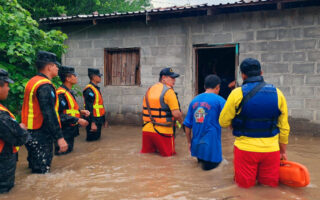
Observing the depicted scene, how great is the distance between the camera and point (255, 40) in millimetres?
7012

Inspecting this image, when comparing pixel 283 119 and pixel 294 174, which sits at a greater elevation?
pixel 283 119

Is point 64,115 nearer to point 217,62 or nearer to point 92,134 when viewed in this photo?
point 92,134

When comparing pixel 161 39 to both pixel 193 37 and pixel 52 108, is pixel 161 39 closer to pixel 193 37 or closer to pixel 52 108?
pixel 193 37

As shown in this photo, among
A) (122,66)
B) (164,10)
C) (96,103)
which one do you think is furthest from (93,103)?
(164,10)

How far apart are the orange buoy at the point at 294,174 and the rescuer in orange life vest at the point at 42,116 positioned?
283 cm

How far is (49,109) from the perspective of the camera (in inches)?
154

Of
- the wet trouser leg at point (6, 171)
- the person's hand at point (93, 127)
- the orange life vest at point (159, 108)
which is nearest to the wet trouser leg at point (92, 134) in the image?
the person's hand at point (93, 127)

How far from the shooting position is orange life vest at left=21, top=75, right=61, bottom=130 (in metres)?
3.93

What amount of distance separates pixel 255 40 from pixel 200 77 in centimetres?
321

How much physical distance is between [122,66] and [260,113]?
6.00m

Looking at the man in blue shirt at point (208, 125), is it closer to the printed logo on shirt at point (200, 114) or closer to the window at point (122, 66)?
the printed logo on shirt at point (200, 114)

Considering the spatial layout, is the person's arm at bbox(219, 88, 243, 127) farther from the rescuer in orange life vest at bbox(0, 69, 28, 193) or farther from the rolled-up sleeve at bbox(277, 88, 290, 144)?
the rescuer in orange life vest at bbox(0, 69, 28, 193)

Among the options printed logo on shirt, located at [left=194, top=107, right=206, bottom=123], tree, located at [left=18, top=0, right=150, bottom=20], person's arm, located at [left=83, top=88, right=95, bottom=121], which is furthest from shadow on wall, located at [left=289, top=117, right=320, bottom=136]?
tree, located at [left=18, top=0, right=150, bottom=20]

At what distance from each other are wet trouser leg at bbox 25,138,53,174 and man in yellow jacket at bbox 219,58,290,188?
2.58 metres
